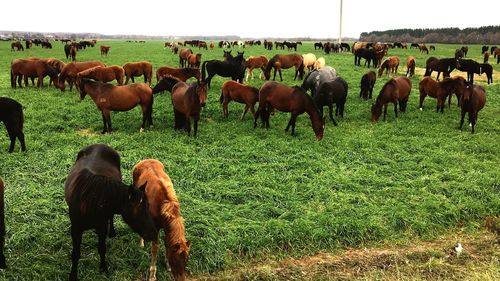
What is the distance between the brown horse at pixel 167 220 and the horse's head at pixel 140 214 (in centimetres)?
15

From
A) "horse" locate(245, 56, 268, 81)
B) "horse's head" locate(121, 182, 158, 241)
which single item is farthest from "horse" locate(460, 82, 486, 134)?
"horse" locate(245, 56, 268, 81)

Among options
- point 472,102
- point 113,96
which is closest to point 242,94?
point 113,96

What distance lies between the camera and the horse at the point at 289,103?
35.0 ft

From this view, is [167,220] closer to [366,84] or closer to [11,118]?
[11,118]

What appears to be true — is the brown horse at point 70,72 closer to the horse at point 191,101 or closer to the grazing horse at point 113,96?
the grazing horse at point 113,96

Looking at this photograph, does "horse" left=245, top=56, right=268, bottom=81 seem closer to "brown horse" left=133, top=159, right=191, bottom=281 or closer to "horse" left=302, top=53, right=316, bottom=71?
"horse" left=302, top=53, right=316, bottom=71

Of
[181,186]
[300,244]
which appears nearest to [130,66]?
[181,186]

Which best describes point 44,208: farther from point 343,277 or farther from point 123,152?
point 343,277

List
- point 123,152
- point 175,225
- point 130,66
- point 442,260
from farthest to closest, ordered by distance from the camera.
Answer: point 130,66
point 123,152
point 442,260
point 175,225

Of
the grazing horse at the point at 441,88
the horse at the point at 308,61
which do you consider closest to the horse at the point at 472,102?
the grazing horse at the point at 441,88

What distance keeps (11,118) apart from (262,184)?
6091 millimetres

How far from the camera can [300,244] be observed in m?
5.69

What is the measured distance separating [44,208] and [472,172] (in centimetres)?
847

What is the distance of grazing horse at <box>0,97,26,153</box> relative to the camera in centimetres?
873
